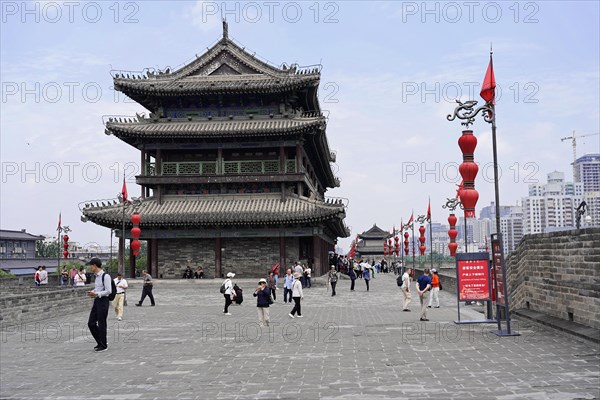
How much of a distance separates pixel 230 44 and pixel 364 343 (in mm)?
34935

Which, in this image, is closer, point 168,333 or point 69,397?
point 69,397

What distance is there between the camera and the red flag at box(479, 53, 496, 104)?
1653cm

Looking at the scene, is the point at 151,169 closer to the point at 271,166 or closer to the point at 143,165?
the point at 143,165

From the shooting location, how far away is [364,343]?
44.3 ft

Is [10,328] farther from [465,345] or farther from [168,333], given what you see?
[465,345]

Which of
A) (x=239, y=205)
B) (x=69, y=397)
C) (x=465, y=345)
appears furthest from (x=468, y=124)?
(x=239, y=205)

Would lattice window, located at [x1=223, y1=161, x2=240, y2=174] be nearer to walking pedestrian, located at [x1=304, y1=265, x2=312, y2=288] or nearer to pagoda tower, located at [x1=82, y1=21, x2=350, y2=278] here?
pagoda tower, located at [x1=82, y1=21, x2=350, y2=278]

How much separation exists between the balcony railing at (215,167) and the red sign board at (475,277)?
25888mm

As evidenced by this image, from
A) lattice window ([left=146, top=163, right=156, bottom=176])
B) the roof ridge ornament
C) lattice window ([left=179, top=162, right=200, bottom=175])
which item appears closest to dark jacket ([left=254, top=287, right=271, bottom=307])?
lattice window ([left=179, top=162, right=200, bottom=175])

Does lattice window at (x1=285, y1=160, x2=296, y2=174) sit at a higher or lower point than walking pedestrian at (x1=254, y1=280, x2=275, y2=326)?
higher

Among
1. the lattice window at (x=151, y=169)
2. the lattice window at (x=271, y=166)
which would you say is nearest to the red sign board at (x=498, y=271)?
the lattice window at (x=271, y=166)

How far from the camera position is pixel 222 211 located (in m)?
39.8

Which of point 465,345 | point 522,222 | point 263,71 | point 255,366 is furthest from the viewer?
point 522,222

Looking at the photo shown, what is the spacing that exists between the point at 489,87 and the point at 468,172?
268cm
